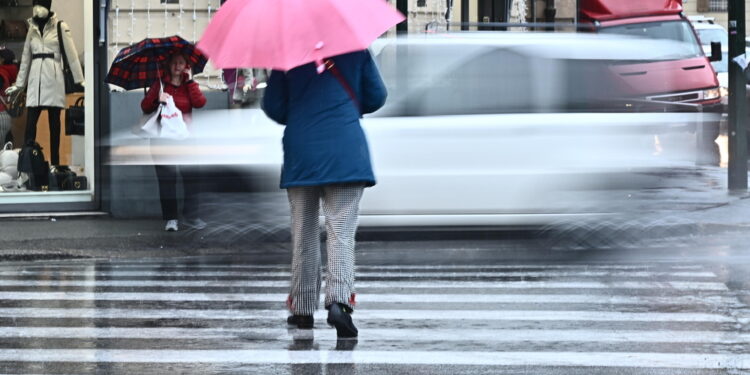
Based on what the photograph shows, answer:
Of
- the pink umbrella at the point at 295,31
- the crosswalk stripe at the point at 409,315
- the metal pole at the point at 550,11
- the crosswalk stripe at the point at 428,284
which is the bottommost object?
the crosswalk stripe at the point at 428,284

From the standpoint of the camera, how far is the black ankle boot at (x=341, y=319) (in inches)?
278

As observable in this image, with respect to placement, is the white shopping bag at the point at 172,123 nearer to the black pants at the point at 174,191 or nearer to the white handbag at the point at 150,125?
the white handbag at the point at 150,125

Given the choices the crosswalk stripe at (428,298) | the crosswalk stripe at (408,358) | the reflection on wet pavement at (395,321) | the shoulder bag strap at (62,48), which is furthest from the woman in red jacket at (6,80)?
the crosswalk stripe at (408,358)

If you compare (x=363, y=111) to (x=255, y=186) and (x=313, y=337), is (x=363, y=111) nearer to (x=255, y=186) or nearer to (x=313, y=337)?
(x=313, y=337)

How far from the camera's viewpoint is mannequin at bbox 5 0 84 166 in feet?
49.2

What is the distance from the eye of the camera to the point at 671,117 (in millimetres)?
11789

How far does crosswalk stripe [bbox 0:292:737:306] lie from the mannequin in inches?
238

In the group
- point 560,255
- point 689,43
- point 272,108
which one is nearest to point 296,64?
point 272,108

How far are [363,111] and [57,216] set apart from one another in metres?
8.02

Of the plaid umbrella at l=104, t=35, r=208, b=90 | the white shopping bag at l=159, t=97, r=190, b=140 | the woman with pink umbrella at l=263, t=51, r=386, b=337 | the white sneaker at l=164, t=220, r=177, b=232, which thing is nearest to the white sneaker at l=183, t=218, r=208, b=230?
the white sneaker at l=164, t=220, r=177, b=232

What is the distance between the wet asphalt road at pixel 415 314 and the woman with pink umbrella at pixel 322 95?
1.72 ft

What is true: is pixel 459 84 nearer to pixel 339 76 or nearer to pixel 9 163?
pixel 339 76

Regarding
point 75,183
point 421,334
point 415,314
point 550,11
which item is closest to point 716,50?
point 550,11

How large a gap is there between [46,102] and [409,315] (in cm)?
798
